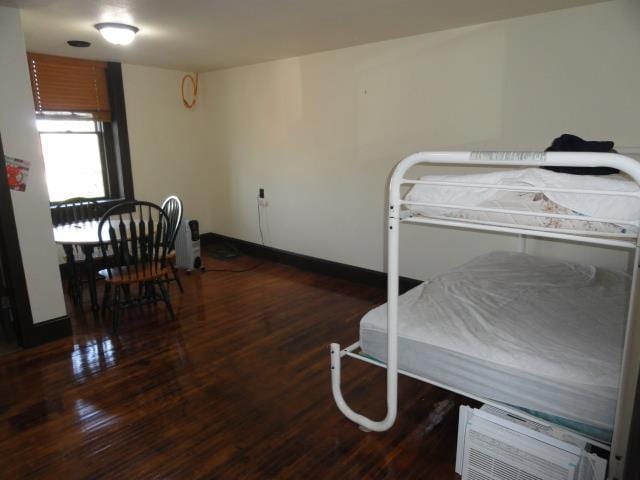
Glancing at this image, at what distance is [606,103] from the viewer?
8.45 feet

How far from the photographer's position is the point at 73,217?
3898mm

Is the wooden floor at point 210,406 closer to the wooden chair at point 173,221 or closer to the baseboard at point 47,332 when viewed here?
the baseboard at point 47,332

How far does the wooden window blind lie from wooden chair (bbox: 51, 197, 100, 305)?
3.13 ft

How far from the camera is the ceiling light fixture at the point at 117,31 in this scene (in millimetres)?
2875

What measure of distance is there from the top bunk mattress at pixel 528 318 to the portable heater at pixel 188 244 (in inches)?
113

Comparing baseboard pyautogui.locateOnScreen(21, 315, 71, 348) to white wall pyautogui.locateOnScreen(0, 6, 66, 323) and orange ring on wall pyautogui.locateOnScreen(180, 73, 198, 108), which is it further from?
orange ring on wall pyautogui.locateOnScreen(180, 73, 198, 108)

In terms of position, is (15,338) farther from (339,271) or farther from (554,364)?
(554,364)

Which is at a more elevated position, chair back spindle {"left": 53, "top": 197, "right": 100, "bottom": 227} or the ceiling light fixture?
the ceiling light fixture

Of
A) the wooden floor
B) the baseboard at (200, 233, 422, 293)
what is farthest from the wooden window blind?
the wooden floor

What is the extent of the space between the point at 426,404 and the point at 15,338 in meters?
2.82

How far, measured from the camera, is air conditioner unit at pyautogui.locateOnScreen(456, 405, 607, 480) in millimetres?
1408

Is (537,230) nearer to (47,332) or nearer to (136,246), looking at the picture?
(136,246)

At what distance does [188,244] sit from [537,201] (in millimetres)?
3673

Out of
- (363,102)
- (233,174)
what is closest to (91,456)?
(363,102)
